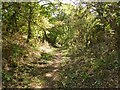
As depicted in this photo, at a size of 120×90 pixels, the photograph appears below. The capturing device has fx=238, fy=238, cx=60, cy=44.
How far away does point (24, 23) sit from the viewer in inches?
617

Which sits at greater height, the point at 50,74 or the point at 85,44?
the point at 85,44

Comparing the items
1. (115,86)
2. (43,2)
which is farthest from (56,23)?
(115,86)

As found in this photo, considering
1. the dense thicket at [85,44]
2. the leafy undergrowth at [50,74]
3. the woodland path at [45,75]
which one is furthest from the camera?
the woodland path at [45,75]

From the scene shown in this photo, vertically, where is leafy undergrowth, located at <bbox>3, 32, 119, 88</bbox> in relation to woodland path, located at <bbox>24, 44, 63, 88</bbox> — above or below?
above

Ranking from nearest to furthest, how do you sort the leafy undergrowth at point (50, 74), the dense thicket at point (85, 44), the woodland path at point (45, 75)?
the leafy undergrowth at point (50, 74) < the dense thicket at point (85, 44) < the woodland path at point (45, 75)

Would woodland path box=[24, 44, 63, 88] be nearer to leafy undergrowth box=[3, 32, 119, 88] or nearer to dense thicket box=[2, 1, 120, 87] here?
leafy undergrowth box=[3, 32, 119, 88]

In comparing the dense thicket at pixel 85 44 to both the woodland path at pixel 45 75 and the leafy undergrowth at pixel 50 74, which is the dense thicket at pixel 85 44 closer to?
the leafy undergrowth at pixel 50 74

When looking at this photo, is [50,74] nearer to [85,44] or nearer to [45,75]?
[45,75]

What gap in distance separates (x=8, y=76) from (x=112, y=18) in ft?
15.8

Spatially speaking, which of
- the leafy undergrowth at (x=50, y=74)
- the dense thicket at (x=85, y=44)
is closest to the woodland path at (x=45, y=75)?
the leafy undergrowth at (x=50, y=74)

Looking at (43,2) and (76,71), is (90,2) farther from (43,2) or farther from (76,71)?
(43,2)

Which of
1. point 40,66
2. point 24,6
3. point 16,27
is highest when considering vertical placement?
point 24,6

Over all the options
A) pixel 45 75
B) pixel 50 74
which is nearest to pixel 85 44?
pixel 50 74

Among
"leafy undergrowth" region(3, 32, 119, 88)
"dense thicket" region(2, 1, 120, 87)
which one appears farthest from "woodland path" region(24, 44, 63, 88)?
"dense thicket" region(2, 1, 120, 87)
